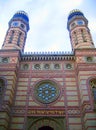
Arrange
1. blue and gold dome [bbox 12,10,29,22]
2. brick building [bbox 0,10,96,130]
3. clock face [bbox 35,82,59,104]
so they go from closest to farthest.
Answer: brick building [bbox 0,10,96,130] < clock face [bbox 35,82,59,104] < blue and gold dome [bbox 12,10,29,22]

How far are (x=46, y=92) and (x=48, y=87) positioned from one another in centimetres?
51

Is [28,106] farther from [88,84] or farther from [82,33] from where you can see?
[82,33]

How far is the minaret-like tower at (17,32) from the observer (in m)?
19.7

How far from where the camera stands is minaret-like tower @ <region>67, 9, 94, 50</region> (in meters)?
19.4

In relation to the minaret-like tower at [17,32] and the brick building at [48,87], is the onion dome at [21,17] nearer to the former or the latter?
the minaret-like tower at [17,32]

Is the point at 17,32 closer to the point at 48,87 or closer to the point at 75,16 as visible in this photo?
the point at 75,16

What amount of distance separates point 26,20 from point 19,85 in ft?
32.6

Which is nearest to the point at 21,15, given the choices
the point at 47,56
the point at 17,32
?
the point at 17,32

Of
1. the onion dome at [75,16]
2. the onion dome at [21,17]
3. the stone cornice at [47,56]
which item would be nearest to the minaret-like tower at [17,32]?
the onion dome at [21,17]

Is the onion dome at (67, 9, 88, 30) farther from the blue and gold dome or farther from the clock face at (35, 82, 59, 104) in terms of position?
the clock face at (35, 82, 59, 104)

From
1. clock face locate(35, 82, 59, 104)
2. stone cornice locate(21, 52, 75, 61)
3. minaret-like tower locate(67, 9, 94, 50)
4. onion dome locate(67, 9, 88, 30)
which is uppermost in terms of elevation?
onion dome locate(67, 9, 88, 30)

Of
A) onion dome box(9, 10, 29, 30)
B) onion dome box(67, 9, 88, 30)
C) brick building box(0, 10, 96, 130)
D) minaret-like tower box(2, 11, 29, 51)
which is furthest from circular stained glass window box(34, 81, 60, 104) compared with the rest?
onion dome box(67, 9, 88, 30)

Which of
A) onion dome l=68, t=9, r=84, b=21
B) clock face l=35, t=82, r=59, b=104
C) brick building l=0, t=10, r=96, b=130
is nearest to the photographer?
brick building l=0, t=10, r=96, b=130

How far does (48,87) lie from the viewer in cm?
1641
